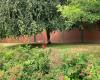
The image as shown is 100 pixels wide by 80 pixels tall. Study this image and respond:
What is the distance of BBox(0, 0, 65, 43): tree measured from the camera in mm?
27047

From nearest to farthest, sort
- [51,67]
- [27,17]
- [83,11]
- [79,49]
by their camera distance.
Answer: [51,67]
[79,49]
[83,11]
[27,17]

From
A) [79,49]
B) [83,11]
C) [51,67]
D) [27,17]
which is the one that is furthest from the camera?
[27,17]

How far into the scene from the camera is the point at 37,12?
27.7 meters

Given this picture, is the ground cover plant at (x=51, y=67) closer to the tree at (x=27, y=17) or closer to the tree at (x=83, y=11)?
the tree at (x=83, y=11)

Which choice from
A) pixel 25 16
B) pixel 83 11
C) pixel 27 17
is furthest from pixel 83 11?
pixel 25 16

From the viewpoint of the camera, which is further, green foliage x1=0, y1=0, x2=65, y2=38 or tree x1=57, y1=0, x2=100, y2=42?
green foliage x1=0, y1=0, x2=65, y2=38

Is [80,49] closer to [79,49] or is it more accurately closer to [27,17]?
[79,49]

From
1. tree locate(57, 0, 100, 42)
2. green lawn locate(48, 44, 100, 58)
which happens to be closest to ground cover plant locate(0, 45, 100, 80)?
green lawn locate(48, 44, 100, 58)

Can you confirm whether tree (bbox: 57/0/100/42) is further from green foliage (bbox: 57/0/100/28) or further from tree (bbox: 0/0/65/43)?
tree (bbox: 0/0/65/43)

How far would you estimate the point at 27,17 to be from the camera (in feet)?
89.4

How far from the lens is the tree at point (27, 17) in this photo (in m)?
27.0

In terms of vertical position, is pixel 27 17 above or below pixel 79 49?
above

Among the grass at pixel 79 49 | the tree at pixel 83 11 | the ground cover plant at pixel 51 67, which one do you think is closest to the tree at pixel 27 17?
the grass at pixel 79 49

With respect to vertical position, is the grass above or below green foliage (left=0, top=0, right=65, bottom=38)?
below
